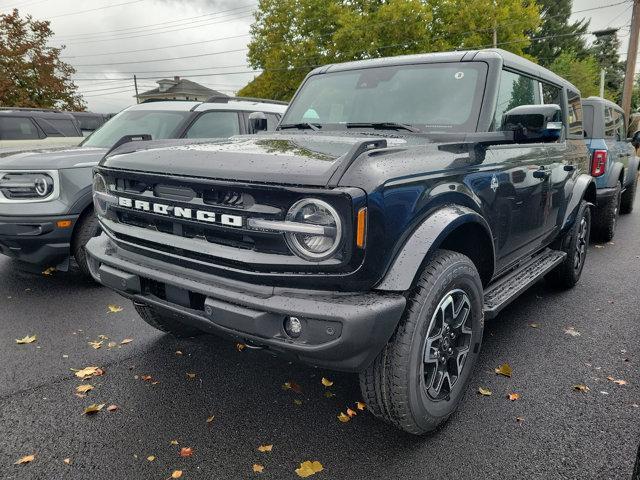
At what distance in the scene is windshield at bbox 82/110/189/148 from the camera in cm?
552

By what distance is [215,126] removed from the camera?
5.84 metres

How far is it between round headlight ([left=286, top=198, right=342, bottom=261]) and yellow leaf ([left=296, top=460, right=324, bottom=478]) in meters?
1.02

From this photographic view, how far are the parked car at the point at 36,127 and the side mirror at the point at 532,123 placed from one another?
32.4ft

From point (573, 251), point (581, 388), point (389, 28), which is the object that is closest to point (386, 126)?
point (581, 388)

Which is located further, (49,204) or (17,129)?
(17,129)

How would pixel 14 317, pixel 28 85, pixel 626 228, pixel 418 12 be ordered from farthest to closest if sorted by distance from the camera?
pixel 28 85 → pixel 418 12 → pixel 626 228 → pixel 14 317

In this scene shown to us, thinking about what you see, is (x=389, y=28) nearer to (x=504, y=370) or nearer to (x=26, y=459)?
(x=504, y=370)

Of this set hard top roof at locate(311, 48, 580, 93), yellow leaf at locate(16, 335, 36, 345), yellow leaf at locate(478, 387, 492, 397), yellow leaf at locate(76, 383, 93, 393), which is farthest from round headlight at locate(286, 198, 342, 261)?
yellow leaf at locate(16, 335, 36, 345)

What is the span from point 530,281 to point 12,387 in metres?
3.46

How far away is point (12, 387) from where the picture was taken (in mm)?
3033

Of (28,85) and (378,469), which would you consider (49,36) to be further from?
(378,469)

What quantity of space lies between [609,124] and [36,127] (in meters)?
11.5

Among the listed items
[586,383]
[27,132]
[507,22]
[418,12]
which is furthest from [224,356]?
[507,22]

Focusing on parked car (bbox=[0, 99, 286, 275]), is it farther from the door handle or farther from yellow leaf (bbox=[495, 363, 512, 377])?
yellow leaf (bbox=[495, 363, 512, 377])
